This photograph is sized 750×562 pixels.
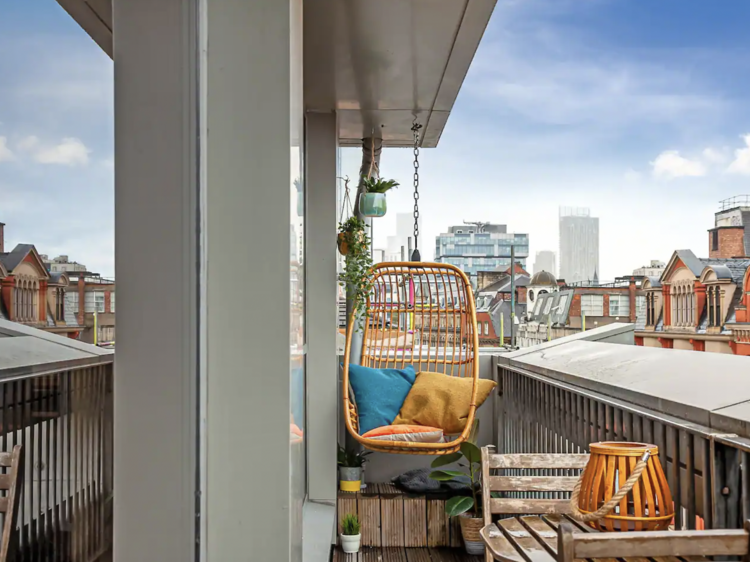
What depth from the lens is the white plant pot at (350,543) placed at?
12.0 feet

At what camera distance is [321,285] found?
400 cm

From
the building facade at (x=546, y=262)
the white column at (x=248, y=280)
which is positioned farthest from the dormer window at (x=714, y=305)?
the white column at (x=248, y=280)

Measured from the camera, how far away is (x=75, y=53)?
1044 mm

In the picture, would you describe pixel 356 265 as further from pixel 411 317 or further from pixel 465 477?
pixel 465 477

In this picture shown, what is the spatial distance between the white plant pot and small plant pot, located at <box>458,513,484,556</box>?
56 centimetres

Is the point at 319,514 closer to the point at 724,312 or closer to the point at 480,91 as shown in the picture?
the point at 724,312

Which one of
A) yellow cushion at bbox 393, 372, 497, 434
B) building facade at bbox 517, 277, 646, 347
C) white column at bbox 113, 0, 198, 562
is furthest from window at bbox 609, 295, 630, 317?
white column at bbox 113, 0, 198, 562

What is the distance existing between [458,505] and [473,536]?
0.19 meters

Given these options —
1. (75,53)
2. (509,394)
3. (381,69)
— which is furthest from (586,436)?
(75,53)

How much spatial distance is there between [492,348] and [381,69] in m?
2.40

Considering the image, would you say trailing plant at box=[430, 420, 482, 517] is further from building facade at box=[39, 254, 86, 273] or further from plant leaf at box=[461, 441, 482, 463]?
building facade at box=[39, 254, 86, 273]

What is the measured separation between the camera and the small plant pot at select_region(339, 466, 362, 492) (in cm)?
401

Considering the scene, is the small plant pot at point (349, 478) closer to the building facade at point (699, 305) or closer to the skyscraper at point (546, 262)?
the building facade at point (699, 305)

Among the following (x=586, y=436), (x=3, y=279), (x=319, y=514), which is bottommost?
(x=319, y=514)
